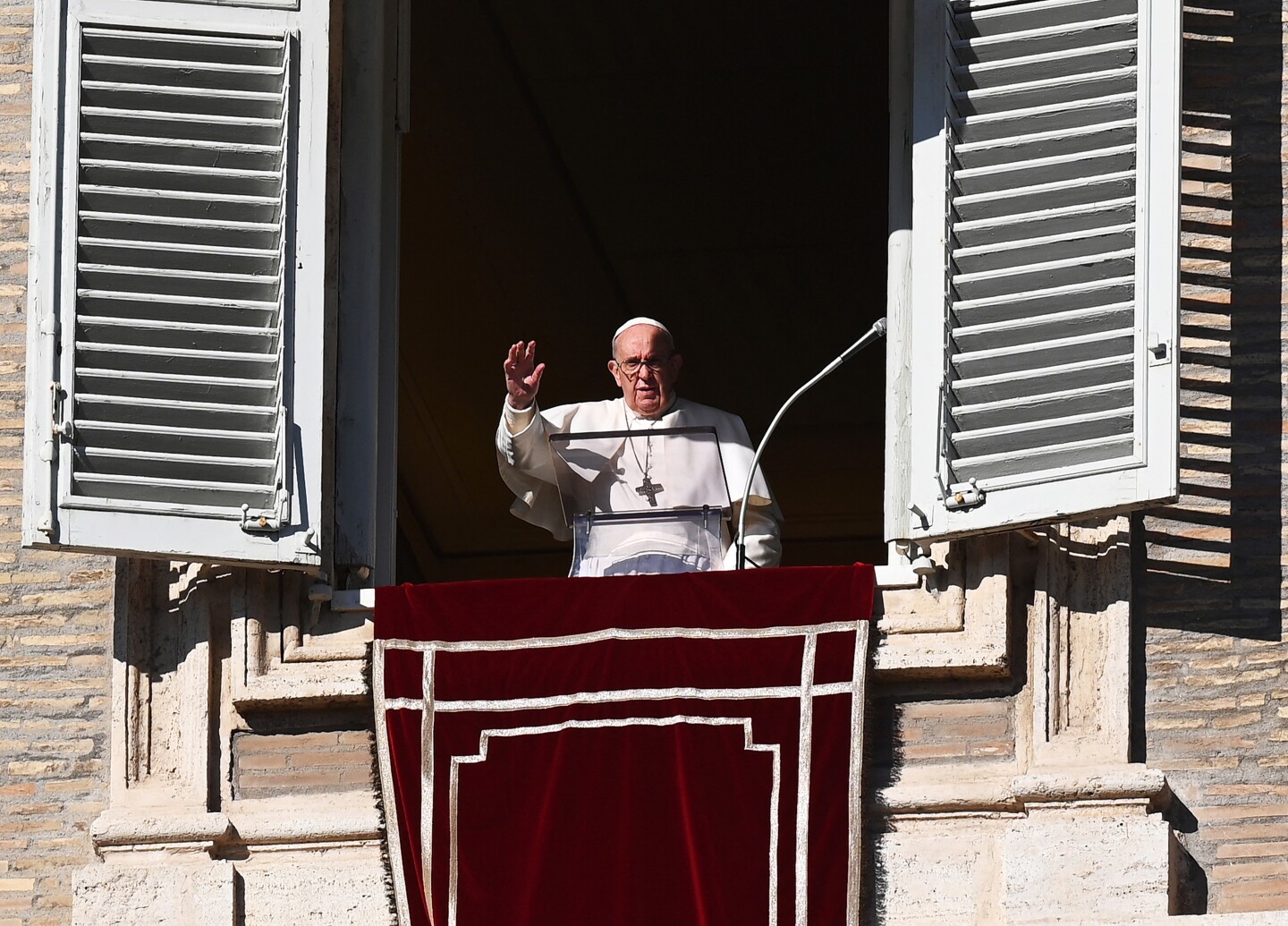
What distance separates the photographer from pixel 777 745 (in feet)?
24.0

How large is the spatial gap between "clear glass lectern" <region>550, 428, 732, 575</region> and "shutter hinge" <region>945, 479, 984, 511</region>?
866mm

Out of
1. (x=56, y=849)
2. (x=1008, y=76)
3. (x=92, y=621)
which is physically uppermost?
(x=1008, y=76)

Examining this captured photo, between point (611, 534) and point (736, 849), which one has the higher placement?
point (611, 534)

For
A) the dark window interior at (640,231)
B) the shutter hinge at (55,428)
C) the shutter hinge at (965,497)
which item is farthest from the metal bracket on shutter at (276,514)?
the dark window interior at (640,231)

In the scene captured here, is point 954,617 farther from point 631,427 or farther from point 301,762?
point 301,762

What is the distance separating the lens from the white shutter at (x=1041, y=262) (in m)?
7.33

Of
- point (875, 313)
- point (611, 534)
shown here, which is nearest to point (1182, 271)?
point (611, 534)

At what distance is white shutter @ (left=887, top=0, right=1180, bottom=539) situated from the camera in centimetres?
733

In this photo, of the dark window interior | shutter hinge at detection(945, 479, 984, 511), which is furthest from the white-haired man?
the dark window interior

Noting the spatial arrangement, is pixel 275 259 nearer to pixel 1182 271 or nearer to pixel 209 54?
pixel 209 54

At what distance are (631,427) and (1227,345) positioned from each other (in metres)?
1.74

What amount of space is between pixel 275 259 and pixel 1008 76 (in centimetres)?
190

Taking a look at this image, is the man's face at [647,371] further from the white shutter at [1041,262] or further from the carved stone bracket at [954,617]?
the carved stone bracket at [954,617]

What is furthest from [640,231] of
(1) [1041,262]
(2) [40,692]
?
(2) [40,692]
